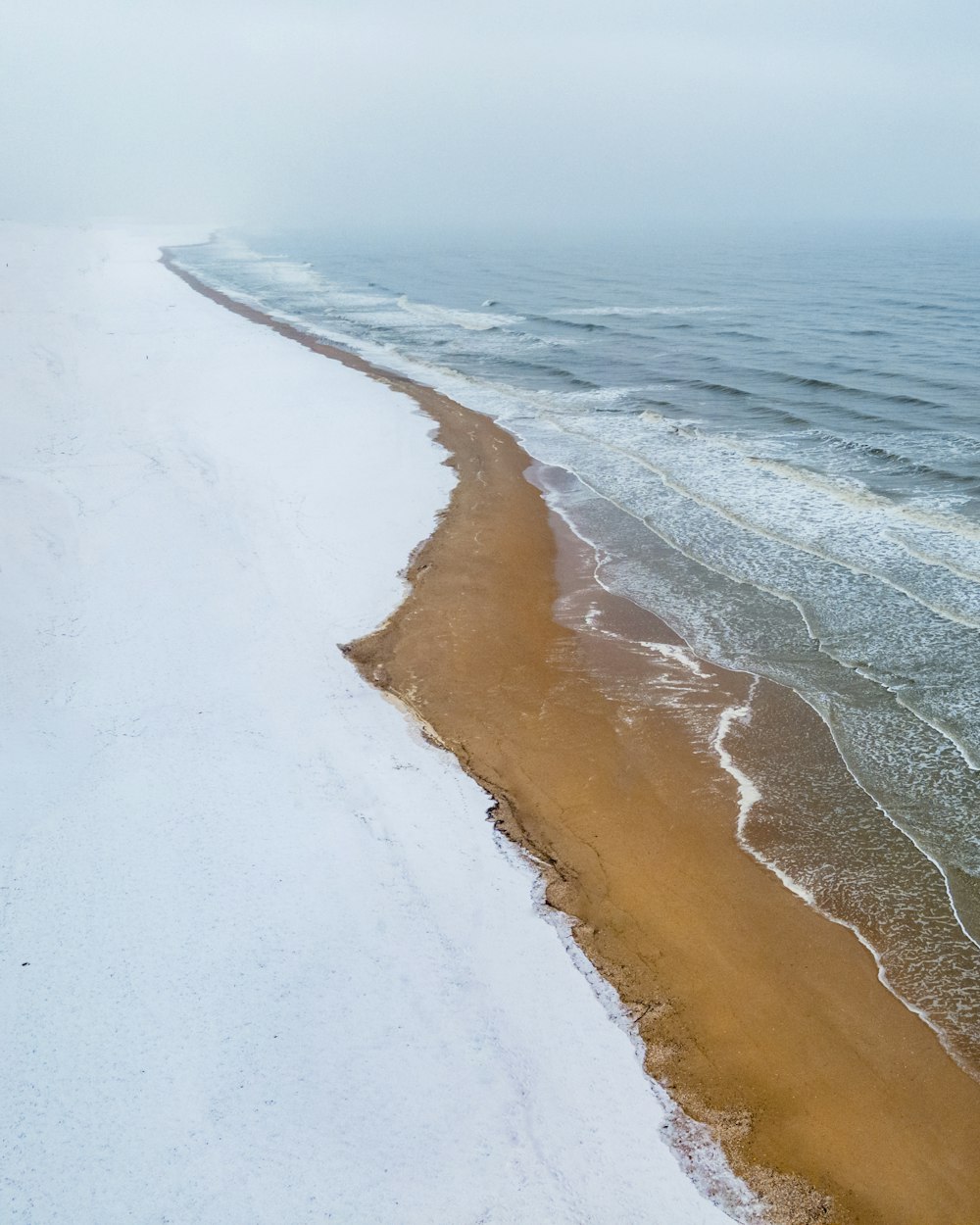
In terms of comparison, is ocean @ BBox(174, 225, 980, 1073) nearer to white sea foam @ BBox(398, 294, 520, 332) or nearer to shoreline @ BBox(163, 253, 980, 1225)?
white sea foam @ BBox(398, 294, 520, 332)

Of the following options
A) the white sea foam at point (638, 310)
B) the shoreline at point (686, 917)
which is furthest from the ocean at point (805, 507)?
the shoreline at point (686, 917)

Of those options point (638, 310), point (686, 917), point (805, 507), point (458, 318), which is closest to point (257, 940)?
point (686, 917)

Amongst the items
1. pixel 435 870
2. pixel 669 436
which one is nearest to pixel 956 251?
pixel 669 436

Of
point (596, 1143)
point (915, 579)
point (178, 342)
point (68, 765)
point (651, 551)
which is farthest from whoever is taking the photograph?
point (178, 342)

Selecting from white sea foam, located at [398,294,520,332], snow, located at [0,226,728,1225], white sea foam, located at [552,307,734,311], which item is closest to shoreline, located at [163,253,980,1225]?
snow, located at [0,226,728,1225]

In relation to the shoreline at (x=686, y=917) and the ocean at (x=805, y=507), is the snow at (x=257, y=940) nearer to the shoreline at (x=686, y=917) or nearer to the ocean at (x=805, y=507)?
the shoreline at (x=686, y=917)

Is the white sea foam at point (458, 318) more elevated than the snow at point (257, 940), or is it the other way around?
the white sea foam at point (458, 318)

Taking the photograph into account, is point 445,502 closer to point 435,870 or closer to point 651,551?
point 651,551
